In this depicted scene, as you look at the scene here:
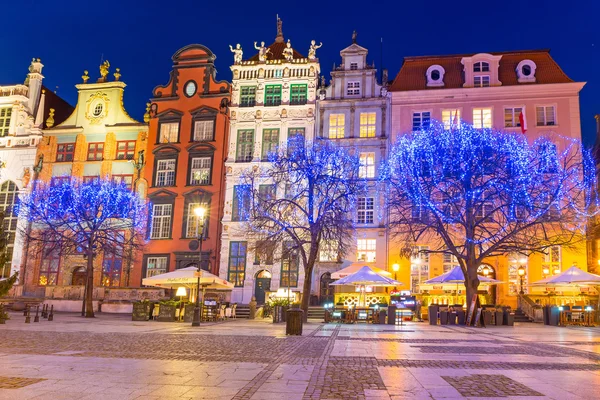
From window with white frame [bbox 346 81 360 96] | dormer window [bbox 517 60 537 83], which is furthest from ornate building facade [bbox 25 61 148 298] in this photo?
dormer window [bbox 517 60 537 83]

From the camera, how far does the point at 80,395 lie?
752 cm

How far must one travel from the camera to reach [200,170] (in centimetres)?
4247

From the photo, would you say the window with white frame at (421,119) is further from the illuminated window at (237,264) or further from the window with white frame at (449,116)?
the illuminated window at (237,264)

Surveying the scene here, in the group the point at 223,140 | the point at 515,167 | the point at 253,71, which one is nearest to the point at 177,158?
the point at 223,140

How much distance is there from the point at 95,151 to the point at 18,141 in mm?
6773

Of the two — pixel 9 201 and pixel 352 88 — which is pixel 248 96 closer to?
pixel 352 88

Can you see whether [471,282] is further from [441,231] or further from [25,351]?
[25,351]

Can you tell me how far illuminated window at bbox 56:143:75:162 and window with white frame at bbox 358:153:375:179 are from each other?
21967 mm

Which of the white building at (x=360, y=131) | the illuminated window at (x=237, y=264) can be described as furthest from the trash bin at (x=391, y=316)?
the illuminated window at (x=237, y=264)

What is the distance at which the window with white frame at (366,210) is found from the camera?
128 ft

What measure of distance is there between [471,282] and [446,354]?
49.0 feet

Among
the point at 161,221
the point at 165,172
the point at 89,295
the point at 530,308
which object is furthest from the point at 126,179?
the point at 530,308

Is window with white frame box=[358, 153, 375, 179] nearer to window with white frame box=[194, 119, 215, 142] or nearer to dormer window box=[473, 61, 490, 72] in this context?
dormer window box=[473, 61, 490, 72]

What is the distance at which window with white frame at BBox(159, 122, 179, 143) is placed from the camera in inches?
1705
